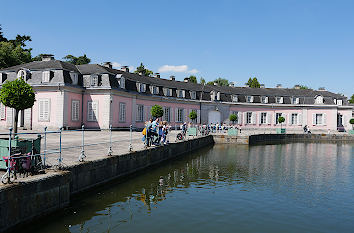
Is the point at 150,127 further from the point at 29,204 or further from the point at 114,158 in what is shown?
the point at 29,204

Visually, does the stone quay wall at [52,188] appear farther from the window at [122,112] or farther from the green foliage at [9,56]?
the green foliage at [9,56]

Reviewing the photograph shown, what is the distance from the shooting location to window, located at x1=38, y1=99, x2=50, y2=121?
27100 millimetres

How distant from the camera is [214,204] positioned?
9.85 m

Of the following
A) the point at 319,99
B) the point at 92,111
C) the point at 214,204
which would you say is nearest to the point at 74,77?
the point at 92,111

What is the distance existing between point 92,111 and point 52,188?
22184mm

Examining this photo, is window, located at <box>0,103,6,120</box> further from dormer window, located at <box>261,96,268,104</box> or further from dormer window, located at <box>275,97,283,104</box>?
dormer window, located at <box>275,97,283,104</box>

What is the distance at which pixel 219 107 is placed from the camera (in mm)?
44500

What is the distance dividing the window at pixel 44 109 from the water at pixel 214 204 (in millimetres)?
16055

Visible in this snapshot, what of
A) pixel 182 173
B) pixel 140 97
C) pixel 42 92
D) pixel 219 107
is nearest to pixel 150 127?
pixel 182 173

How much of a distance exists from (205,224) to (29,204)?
446 cm

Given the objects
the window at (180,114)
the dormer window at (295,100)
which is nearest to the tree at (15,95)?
the window at (180,114)

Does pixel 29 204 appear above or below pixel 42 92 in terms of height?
below

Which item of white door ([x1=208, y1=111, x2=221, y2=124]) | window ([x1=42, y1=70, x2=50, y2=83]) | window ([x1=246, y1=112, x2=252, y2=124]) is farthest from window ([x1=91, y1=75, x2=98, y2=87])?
window ([x1=246, y1=112, x2=252, y2=124])

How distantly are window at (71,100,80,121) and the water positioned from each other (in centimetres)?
1533
